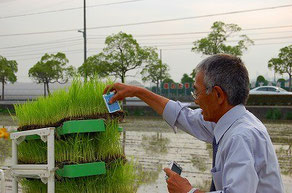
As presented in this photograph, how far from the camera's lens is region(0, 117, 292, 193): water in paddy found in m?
6.83

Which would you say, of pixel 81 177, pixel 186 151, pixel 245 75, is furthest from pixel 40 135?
pixel 186 151

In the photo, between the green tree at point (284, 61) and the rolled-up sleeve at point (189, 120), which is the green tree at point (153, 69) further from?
the rolled-up sleeve at point (189, 120)

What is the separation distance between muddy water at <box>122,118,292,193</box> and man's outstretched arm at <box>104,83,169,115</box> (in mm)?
3479

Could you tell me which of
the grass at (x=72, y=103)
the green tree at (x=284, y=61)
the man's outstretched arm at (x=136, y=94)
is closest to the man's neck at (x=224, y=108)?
the man's outstretched arm at (x=136, y=94)

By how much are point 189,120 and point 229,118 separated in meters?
0.84

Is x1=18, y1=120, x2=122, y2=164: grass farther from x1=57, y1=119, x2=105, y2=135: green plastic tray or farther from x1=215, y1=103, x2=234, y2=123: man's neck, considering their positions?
x1=215, y1=103, x2=234, y2=123: man's neck

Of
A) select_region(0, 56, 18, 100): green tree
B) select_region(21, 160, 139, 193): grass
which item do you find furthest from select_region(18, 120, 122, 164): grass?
select_region(0, 56, 18, 100): green tree

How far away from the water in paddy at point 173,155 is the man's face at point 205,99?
10.9 feet

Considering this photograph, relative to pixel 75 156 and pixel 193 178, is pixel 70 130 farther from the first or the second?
pixel 193 178

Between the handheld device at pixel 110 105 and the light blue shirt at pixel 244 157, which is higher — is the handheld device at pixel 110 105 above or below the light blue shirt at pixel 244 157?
above

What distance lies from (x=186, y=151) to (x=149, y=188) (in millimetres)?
3952

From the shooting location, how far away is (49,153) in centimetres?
278

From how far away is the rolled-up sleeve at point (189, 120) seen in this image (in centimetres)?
272

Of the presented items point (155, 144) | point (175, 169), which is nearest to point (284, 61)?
point (155, 144)
